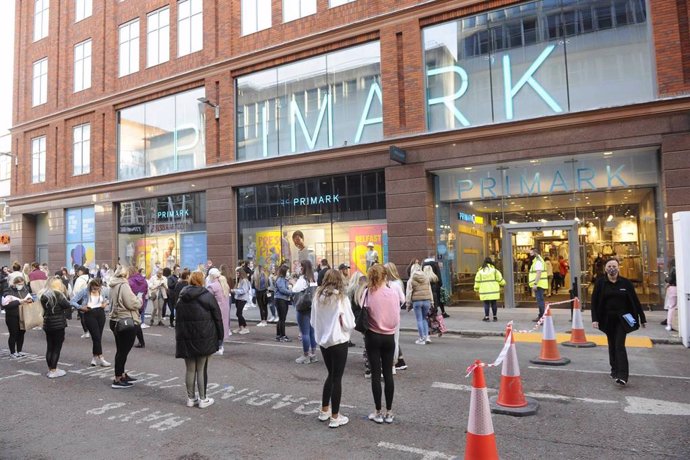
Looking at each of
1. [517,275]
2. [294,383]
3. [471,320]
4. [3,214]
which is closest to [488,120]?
[517,275]

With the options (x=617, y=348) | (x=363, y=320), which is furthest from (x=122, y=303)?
(x=617, y=348)

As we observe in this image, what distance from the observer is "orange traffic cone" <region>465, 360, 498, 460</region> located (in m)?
4.04

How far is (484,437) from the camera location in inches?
160

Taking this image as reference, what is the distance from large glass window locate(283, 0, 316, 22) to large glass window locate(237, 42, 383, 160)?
1.84 metres

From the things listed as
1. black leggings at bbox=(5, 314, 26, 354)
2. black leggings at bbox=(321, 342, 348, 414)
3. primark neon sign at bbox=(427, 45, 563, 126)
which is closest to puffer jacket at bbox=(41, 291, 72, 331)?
black leggings at bbox=(5, 314, 26, 354)

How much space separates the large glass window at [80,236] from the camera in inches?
1021

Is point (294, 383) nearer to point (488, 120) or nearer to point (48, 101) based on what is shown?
point (488, 120)

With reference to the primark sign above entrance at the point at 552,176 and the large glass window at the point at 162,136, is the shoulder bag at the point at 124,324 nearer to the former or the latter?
the primark sign above entrance at the point at 552,176

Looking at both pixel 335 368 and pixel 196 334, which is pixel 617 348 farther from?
pixel 196 334

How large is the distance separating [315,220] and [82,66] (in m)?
17.7

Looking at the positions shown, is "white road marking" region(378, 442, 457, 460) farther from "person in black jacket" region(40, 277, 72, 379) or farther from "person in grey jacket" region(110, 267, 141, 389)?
"person in black jacket" region(40, 277, 72, 379)

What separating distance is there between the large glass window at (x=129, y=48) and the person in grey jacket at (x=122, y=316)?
786 inches

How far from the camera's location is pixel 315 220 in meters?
19.1

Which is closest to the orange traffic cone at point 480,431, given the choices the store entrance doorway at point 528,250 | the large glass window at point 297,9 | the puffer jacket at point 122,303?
the puffer jacket at point 122,303
